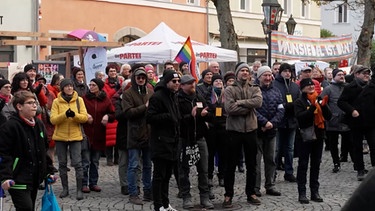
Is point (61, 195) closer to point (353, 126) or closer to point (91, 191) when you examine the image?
point (91, 191)

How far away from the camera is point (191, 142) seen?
368 inches

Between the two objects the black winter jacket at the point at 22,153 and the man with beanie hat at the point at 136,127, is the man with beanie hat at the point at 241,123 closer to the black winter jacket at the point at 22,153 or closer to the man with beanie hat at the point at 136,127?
the man with beanie hat at the point at 136,127

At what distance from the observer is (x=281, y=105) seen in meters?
10.7

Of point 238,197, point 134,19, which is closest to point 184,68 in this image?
point 238,197

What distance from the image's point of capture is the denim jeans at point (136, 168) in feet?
32.1

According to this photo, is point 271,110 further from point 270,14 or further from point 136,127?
point 270,14

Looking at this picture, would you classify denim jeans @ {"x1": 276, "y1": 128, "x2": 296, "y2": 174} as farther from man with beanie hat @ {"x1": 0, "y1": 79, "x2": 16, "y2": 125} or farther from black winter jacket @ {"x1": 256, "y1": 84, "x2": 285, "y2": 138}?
man with beanie hat @ {"x1": 0, "y1": 79, "x2": 16, "y2": 125}

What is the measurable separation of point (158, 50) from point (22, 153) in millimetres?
11020

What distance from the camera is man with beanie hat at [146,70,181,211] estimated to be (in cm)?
876

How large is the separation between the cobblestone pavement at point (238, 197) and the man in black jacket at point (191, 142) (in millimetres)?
229

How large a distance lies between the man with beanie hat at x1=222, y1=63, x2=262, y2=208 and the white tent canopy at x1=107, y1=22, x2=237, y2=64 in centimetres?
771

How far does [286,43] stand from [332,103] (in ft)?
30.1

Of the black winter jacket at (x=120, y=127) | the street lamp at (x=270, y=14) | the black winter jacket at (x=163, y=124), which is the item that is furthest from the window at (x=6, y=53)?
the black winter jacket at (x=163, y=124)

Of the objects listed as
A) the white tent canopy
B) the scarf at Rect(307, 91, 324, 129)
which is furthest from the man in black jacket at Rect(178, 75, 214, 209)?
the white tent canopy
